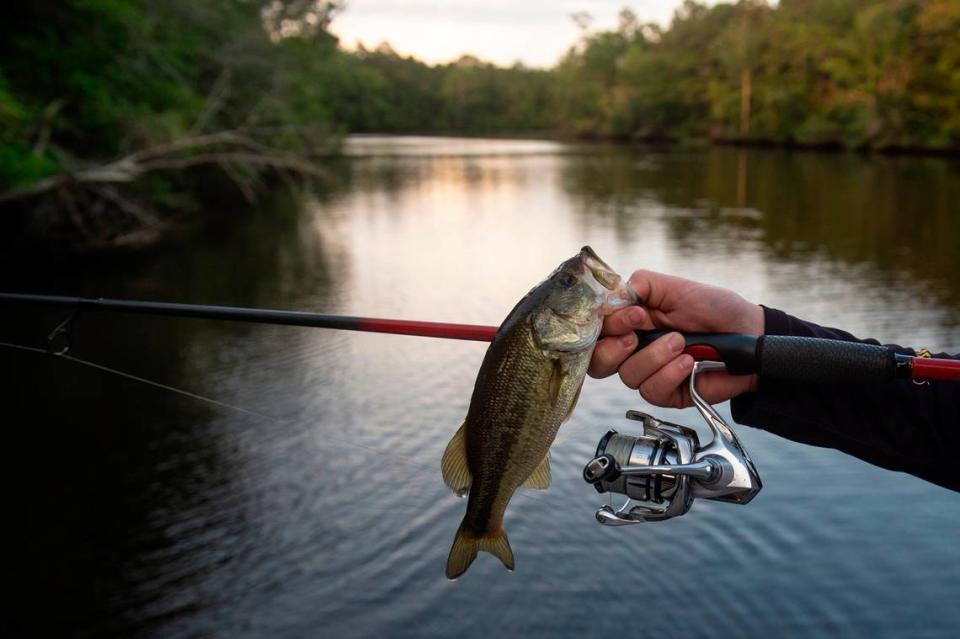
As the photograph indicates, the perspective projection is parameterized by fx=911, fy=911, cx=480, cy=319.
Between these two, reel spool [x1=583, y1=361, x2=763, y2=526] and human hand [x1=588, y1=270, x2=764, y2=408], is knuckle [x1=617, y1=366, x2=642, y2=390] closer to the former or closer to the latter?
human hand [x1=588, y1=270, x2=764, y2=408]

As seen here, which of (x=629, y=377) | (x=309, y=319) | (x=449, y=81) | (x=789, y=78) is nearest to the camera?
(x=629, y=377)

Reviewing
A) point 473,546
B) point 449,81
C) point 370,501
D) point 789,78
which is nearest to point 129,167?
point 370,501

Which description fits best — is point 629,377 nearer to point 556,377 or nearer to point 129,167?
point 556,377

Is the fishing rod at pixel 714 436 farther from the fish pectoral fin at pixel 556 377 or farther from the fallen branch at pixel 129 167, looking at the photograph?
the fallen branch at pixel 129 167

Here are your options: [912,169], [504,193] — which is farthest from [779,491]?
[912,169]

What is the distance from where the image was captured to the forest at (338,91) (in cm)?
1922

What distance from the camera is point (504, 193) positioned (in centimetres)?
3484

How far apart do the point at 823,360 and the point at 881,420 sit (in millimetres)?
368

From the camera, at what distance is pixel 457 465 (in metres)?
2.49

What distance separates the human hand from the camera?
2.51 meters

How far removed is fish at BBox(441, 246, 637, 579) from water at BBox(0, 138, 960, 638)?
12.3 ft

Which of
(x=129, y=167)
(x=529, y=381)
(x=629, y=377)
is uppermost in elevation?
(x=529, y=381)

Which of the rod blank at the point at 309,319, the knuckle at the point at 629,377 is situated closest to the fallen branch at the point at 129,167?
the rod blank at the point at 309,319

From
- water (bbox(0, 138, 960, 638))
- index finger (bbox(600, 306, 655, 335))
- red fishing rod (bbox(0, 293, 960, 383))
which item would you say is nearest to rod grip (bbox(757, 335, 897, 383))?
red fishing rod (bbox(0, 293, 960, 383))
